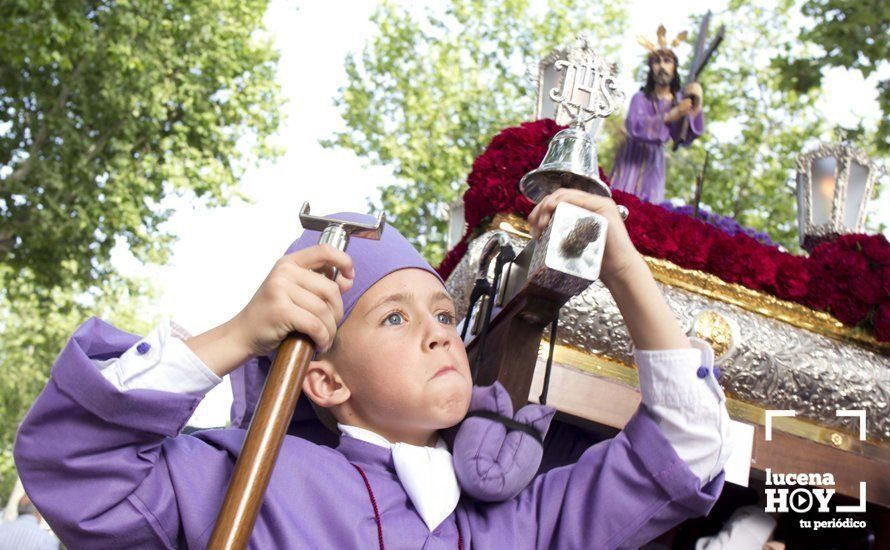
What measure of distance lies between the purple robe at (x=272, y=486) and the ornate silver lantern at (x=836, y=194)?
2.72 meters

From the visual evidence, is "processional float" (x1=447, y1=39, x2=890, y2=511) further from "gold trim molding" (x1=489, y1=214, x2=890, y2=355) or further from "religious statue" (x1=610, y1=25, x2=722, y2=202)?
"religious statue" (x1=610, y1=25, x2=722, y2=202)

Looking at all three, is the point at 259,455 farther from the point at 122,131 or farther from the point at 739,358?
the point at 122,131

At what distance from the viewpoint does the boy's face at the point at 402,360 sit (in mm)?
1938

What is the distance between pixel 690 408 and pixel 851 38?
5.29 meters

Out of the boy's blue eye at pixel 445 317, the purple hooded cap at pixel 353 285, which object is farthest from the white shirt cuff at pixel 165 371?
the boy's blue eye at pixel 445 317

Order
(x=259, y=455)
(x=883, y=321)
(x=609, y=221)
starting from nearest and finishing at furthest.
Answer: (x=259, y=455) < (x=609, y=221) < (x=883, y=321)

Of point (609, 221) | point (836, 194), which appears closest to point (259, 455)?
point (609, 221)

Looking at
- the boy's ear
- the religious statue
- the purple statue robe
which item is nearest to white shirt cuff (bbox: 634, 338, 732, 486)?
the boy's ear

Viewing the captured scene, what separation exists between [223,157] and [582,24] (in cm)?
839

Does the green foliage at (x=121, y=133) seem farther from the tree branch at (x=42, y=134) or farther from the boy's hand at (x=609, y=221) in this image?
the boy's hand at (x=609, y=221)

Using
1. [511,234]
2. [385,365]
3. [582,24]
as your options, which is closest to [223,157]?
[582,24]

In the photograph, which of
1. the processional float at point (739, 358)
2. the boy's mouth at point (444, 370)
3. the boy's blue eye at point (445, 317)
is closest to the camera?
the boy's mouth at point (444, 370)

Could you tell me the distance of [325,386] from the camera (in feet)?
6.76

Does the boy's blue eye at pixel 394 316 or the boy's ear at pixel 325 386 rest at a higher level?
the boy's blue eye at pixel 394 316
